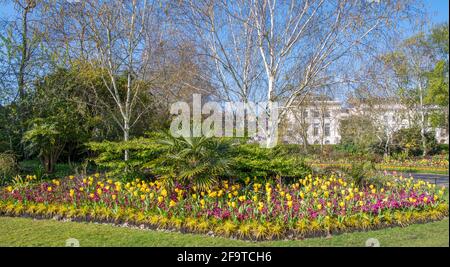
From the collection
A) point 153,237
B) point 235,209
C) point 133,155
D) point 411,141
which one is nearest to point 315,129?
point 411,141

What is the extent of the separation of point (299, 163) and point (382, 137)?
1460 centimetres

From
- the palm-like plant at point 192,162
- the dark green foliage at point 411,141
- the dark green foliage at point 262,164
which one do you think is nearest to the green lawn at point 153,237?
the palm-like plant at point 192,162

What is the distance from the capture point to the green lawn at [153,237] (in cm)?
412

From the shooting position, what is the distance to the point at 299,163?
7.52m

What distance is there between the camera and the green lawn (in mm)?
4117

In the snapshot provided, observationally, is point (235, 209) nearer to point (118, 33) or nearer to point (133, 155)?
point (133, 155)

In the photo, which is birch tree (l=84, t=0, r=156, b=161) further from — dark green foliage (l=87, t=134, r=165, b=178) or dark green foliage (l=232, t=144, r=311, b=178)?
dark green foliage (l=232, t=144, r=311, b=178)

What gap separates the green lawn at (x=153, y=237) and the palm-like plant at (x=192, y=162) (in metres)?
1.40

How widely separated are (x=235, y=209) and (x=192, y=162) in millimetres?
1340

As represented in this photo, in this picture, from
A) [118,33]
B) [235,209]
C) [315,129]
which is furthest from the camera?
[315,129]

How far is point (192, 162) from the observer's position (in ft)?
19.8

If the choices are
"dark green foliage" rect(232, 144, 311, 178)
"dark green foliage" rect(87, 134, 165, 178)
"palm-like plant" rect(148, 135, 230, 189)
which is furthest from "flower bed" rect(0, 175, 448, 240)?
"dark green foliage" rect(87, 134, 165, 178)

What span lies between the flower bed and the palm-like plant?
199mm
